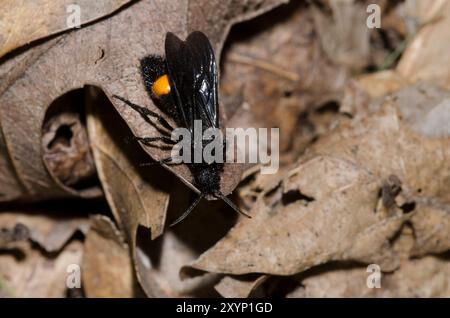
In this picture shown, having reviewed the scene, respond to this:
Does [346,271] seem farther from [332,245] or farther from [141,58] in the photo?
[141,58]

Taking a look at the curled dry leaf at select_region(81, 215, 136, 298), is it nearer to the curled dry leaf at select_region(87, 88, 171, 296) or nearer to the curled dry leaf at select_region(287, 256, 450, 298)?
the curled dry leaf at select_region(87, 88, 171, 296)

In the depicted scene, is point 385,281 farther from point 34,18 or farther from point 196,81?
point 34,18

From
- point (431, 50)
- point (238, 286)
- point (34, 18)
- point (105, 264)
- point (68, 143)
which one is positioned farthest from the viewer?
point (431, 50)

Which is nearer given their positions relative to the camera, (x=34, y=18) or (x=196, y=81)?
(x=34, y=18)

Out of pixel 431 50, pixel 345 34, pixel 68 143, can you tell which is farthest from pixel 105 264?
pixel 431 50

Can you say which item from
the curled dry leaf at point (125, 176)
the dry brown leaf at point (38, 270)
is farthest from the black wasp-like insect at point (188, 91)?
the dry brown leaf at point (38, 270)

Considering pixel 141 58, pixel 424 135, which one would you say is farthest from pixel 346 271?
pixel 141 58

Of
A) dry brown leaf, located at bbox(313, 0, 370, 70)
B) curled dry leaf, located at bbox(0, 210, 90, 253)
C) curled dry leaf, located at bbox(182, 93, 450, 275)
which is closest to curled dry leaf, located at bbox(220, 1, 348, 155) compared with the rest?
dry brown leaf, located at bbox(313, 0, 370, 70)

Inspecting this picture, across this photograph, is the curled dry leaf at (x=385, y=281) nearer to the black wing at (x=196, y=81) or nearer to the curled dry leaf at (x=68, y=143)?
the black wing at (x=196, y=81)
